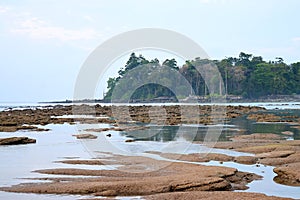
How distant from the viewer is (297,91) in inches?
5935

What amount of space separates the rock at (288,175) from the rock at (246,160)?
247cm

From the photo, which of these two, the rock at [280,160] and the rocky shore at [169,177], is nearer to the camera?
the rocky shore at [169,177]

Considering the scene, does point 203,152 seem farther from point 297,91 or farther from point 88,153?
point 297,91

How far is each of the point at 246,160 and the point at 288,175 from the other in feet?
13.9

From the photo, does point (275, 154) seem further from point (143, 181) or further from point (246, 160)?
point (143, 181)

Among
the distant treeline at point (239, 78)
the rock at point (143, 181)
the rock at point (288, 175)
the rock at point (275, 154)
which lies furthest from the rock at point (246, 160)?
the distant treeline at point (239, 78)

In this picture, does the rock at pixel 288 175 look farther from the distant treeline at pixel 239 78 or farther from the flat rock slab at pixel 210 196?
the distant treeline at pixel 239 78

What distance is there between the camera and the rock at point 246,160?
20845mm

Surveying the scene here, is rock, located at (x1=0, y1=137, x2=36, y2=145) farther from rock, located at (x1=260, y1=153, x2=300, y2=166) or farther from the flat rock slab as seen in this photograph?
the flat rock slab

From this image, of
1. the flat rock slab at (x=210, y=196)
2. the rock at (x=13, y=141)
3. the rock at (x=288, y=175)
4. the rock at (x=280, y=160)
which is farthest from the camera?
the rock at (x=13, y=141)

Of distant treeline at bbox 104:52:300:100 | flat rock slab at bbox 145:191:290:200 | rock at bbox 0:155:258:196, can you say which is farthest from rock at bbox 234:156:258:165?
distant treeline at bbox 104:52:300:100

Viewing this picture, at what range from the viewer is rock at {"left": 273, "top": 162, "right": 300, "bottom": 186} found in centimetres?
1630

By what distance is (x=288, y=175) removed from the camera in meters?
17.0

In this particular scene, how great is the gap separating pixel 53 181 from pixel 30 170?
10.7 feet
